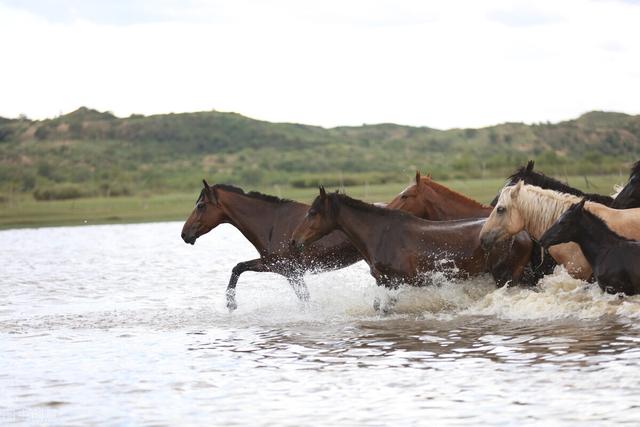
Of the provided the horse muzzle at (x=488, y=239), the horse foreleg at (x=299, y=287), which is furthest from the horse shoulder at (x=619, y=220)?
the horse foreleg at (x=299, y=287)

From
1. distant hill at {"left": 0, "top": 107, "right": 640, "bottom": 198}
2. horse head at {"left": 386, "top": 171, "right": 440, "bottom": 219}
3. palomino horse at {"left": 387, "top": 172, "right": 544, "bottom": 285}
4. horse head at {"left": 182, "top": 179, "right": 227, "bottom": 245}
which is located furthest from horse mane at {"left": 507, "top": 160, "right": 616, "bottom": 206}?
distant hill at {"left": 0, "top": 107, "right": 640, "bottom": 198}

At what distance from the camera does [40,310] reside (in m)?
13.0

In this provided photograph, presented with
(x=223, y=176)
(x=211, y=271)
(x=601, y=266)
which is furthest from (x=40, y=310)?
(x=223, y=176)

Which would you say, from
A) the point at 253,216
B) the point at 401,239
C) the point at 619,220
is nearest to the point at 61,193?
the point at 253,216

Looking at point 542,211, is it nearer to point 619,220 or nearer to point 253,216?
point 619,220

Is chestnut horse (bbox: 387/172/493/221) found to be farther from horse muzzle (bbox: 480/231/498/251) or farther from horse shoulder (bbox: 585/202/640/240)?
horse shoulder (bbox: 585/202/640/240)

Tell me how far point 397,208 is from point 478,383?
467 centimetres

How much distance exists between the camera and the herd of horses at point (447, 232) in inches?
377

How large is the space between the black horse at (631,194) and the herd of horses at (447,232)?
0.01m

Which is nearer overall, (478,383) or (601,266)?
(478,383)

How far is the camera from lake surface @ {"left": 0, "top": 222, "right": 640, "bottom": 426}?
653cm

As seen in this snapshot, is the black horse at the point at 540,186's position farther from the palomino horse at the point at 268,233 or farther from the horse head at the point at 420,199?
the palomino horse at the point at 268,233

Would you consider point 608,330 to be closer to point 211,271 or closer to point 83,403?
point 83,403

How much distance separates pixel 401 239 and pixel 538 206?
4.75 ft
